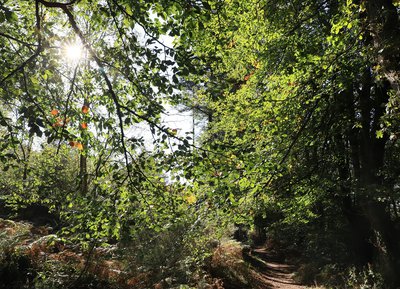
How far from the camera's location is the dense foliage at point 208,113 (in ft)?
12.2

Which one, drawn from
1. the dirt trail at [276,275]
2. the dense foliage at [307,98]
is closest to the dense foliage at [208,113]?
the dense foliage at [307,98]

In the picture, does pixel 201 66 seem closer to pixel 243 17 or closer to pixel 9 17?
pixel 9 17

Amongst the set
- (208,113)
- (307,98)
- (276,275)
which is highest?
(307,98)

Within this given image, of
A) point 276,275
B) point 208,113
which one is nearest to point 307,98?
point 208,113

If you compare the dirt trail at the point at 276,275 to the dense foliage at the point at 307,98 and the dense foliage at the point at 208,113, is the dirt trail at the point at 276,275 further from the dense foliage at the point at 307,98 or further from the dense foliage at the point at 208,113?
the dense foliage at the point at 307,98

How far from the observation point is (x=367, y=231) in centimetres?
1118

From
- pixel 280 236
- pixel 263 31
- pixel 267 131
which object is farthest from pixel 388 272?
pixel 280 236

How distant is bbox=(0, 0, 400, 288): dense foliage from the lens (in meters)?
3.72

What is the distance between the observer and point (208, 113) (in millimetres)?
5543

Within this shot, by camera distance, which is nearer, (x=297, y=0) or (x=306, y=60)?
(x=297, y=0)

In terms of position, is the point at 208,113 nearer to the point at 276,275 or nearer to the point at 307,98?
the point at 307,98

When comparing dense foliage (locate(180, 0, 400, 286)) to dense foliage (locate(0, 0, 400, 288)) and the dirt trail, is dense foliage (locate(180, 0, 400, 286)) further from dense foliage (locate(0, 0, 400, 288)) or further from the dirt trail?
the dirt trail

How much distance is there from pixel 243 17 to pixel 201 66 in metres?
4.24

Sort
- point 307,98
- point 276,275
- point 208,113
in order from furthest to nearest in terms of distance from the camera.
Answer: point 276,275 < point 307,98 < point 208,113
